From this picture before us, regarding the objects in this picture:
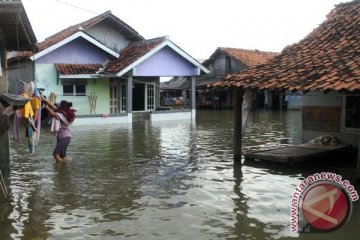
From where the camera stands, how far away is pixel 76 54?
884 inches

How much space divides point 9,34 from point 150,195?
5758 mm

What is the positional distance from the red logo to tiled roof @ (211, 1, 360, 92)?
365 centimetres

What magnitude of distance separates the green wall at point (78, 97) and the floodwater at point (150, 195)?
809 cm

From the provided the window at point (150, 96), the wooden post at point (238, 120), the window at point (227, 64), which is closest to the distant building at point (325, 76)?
the wooden post at point (238, 120)

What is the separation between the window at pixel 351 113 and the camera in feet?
39.4

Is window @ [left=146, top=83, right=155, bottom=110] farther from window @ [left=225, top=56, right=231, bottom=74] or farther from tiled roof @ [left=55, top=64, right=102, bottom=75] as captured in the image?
window @ [left=225, top=56, right=231, bottom=74]

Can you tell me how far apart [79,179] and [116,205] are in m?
2.25

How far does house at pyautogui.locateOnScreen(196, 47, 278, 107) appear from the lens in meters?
34.7

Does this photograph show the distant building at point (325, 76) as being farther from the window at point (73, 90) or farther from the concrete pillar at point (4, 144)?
the window at point (73, 90)

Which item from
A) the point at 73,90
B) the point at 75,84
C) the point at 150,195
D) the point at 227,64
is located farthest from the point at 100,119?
the point at 227,64

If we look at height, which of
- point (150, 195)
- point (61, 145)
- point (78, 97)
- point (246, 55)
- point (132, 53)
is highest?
point (246, 55)

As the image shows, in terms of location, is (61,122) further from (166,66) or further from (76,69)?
(166,66)

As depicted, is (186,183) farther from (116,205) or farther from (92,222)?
(92,222)

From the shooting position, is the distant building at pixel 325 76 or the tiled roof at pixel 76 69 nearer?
the distant building at pixel 325 76
